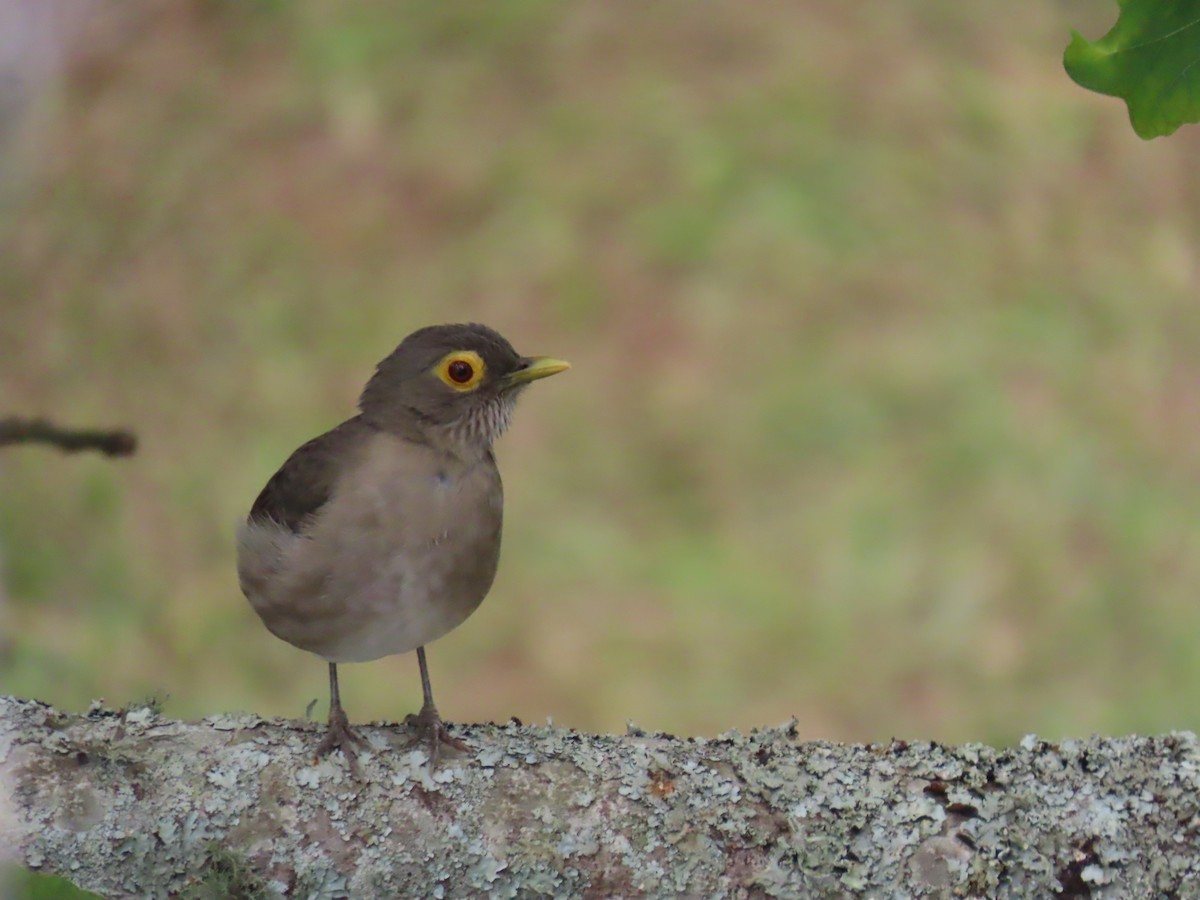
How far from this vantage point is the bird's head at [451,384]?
180 cm

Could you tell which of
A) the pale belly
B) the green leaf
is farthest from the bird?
the green leaf

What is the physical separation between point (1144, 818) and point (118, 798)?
1183 millimetres

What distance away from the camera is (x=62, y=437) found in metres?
1.10

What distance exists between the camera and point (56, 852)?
143cm

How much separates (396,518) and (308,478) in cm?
16

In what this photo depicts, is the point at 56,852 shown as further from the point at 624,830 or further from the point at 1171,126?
the point at 1171,126

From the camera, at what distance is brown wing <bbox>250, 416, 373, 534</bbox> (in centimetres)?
176

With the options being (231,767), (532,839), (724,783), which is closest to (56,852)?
(231,767)

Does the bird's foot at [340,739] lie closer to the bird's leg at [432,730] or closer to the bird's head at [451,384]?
the bird's leg at [432,730]

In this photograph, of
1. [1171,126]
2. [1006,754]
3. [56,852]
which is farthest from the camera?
[1006,754]

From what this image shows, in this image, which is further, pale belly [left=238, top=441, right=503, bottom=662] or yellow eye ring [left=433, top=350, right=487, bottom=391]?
yellow eye ring [left=433, top=350, right=487, bottom=391]

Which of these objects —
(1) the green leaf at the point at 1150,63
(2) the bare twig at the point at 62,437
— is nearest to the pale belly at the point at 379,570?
(2) the bare twig at the point at 62,437

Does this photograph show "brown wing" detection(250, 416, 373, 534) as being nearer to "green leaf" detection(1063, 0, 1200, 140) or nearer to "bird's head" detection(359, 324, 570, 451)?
"bird's head" detection(359, 324, 570, 451)

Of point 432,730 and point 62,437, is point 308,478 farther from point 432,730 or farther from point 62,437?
point 62,437
